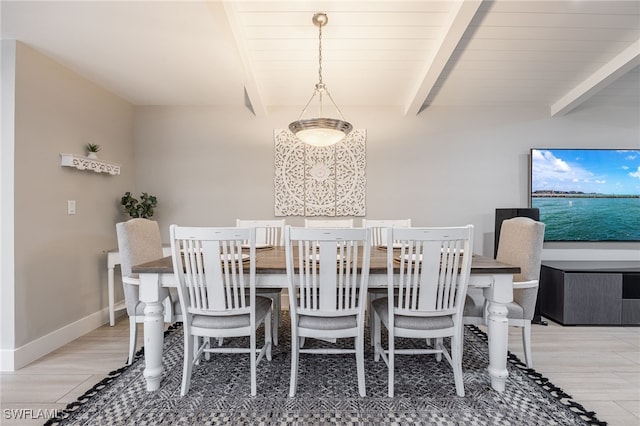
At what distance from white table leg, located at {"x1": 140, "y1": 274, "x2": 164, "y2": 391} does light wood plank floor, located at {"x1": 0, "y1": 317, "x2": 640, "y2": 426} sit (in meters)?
0.47

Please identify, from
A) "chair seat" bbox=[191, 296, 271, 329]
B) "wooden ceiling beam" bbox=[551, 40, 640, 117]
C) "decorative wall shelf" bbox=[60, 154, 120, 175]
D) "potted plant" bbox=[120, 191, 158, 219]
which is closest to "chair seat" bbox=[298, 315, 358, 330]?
"chair seat" bbox=[191, 296, 271, 329]

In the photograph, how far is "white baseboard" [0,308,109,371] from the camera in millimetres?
2301

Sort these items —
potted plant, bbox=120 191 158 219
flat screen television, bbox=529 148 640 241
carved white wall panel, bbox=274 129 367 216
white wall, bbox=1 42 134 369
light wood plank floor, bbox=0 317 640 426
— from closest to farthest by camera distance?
light wood plank floor, bbox=0 317 640 426, white wall, bbox=1 42 134 369, potted plant, bbox=120 191 158 219, flat screen television, bbox=529 148 640 241, carved white wall panel, bbox=274 129 367 216

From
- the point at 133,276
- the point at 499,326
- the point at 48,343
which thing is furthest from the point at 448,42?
the point at 48,343

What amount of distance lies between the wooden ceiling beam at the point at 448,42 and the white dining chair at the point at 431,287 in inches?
57.4

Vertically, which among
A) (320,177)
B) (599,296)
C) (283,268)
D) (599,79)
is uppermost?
(599,79)

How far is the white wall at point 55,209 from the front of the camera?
7.93 feet

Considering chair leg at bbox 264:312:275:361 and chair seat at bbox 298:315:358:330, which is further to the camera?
chair leg at bbox 264:312:275:361

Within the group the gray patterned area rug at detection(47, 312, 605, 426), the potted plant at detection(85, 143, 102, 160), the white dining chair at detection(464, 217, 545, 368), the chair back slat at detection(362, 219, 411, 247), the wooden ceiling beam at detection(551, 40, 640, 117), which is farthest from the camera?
the chair back slat at detection(362, 219, 411, 247)

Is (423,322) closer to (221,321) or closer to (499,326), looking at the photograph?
(499,326)

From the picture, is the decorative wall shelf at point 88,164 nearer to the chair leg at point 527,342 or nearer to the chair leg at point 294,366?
the chair leg at point 294,366

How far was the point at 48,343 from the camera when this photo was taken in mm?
2592

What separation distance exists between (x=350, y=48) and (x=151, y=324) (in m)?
2.48

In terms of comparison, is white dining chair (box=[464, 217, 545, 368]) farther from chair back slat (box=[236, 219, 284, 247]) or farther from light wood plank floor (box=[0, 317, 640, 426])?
chair back slat (box=[236, 219, 284, 247])
